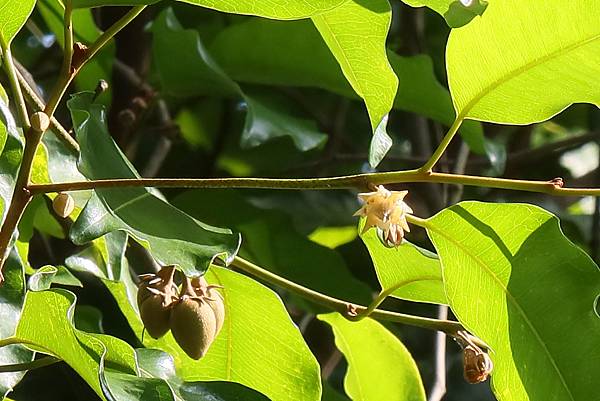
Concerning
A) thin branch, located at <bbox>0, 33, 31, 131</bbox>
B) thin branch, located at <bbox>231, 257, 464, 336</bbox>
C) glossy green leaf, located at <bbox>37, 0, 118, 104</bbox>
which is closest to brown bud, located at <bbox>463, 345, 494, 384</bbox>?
thin branch, located at <bbox>231, 257, 464, 336</bbox>

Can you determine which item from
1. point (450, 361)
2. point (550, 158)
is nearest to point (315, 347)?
point (450, 361)

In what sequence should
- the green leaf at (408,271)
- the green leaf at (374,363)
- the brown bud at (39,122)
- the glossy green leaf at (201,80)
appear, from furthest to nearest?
the glossy green leaf at (201,80), the green leaf at (374,363), the green leaf at (408,271), the brown bud at (39,122)

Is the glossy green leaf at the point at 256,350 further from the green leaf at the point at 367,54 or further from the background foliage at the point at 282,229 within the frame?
the green leaf at the point at 367,54

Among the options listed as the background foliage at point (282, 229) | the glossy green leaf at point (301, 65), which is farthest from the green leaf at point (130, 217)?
the glossy green leaf at point (301, 65)

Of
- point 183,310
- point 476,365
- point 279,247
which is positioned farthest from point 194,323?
point 279,247

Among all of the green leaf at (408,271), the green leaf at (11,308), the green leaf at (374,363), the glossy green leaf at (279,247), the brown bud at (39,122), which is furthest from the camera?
A: the glossy green leaf at (279,247)

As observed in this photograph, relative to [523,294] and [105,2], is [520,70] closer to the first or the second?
[523,294]

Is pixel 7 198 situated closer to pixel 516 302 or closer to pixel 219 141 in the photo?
pixel 516 302
